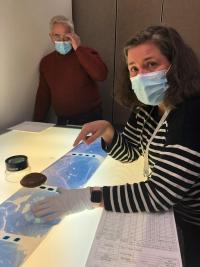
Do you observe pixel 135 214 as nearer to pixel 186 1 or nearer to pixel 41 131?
pixel 41 131

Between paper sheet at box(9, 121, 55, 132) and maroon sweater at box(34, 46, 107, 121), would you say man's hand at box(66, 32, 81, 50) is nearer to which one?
maroon sweater at box(34, 46, 107, 121)

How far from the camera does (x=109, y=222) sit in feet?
2.84

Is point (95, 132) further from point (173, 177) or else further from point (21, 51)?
point (21, 51)

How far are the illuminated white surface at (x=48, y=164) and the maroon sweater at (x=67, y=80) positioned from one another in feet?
1.54

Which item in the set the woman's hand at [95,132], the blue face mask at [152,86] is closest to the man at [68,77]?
the woman's hand at [95,132]

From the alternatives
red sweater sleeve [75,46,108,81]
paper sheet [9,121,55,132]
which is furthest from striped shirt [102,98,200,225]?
red sweater sleeve [75,46,108,81]

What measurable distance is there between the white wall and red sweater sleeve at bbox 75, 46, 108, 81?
34 cm

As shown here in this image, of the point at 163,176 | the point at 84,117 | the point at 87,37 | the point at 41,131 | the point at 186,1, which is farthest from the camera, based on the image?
the point at 87,37

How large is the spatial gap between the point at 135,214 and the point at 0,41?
55.0 inches

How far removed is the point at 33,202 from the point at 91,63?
55.0 inches

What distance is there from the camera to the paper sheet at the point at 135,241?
706mm

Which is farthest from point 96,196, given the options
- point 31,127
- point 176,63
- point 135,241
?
point 31,127

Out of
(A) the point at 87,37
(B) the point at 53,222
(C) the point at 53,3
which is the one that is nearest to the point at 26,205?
(B) the point at 53,222

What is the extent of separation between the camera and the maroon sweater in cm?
220
